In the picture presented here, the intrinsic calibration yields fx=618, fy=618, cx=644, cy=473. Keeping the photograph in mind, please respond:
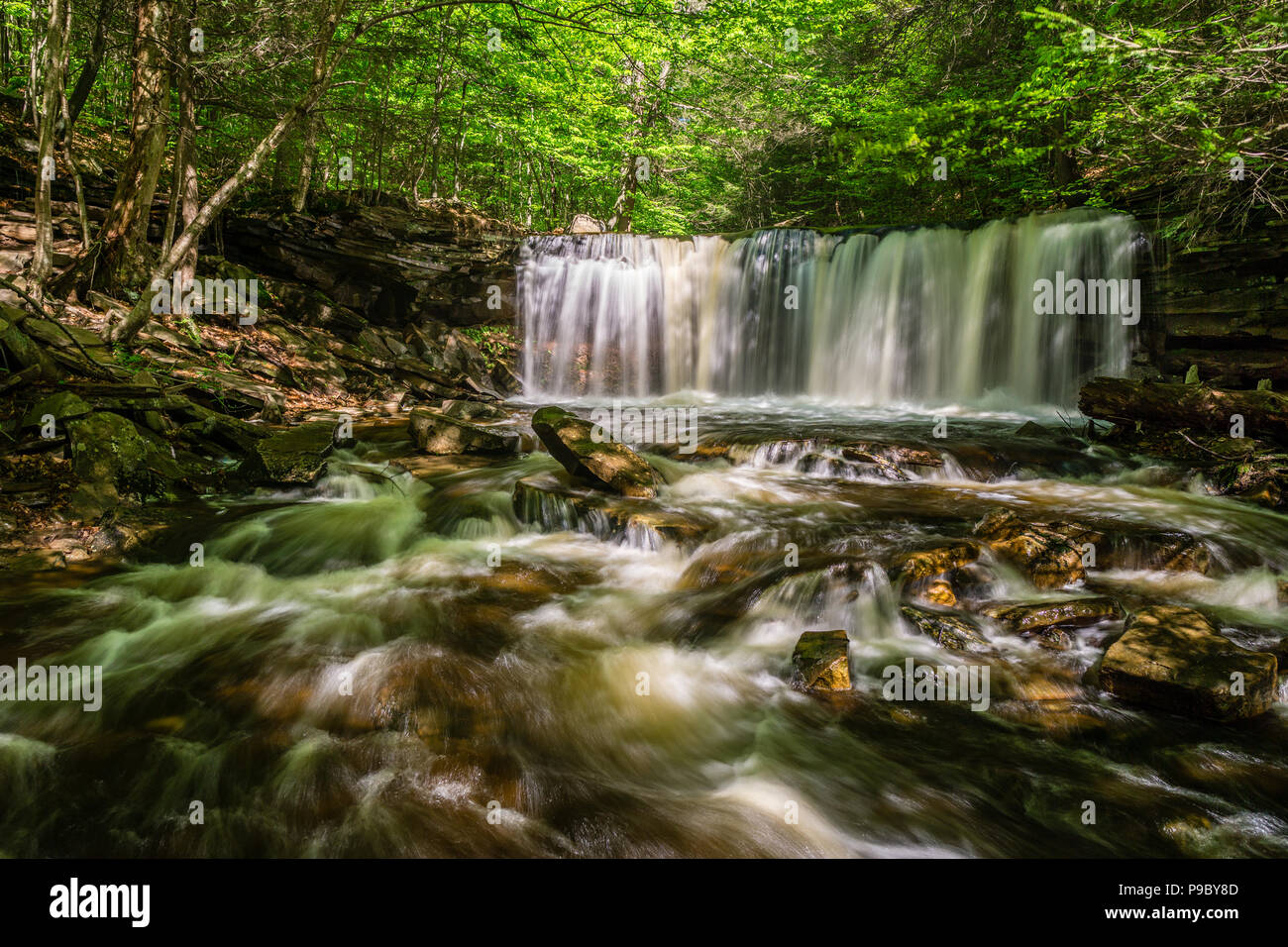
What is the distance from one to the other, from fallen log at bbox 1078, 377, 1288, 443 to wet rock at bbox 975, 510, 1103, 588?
11.8 feet

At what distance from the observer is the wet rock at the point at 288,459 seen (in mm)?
6492

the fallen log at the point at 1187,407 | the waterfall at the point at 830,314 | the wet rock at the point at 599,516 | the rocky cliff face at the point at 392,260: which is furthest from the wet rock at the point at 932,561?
the rocky cliff face at the point at 392,260

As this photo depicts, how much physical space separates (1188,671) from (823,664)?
6.02 feet

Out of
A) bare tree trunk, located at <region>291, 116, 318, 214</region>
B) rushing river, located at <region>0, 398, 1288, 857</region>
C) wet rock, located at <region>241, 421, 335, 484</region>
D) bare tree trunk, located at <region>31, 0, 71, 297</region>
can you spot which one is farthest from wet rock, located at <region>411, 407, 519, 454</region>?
bare tree trunk, located at <region>291, 116, 318, 214</region>

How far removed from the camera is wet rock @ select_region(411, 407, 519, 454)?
27.1 ft

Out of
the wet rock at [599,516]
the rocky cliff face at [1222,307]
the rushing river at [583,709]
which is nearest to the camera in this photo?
the rushing river at [583,709]

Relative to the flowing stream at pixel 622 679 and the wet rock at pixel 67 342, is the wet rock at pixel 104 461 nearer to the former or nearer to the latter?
the flowing stream at pixel 622 679

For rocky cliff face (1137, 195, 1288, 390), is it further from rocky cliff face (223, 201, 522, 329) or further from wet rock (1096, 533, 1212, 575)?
rocky cliff face (223, 201, 522, 329)

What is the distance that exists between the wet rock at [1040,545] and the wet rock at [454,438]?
5800 millimetres

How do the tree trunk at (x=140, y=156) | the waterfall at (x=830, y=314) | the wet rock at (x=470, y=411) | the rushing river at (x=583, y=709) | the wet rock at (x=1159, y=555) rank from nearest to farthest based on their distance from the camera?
the rushing river at (x=583, y=709) → the wet rock at (x=1159, y=555) → the tree trunk at (x=140, y=156) → the wet rock at (x=470, y=411) → the waterfall at (x=830, y=314)

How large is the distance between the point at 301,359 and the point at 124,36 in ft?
16.3

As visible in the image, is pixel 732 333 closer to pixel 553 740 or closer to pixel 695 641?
pixel 695 641

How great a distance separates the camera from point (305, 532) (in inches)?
220

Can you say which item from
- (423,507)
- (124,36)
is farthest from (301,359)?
(423,507)
